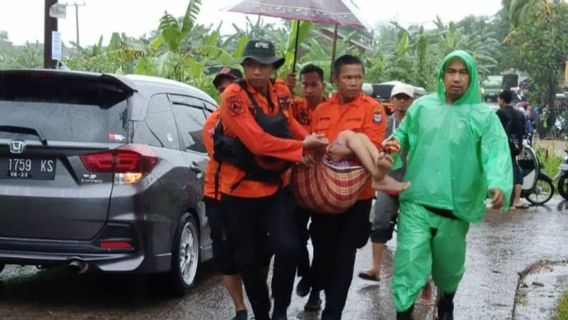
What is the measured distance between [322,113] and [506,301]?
7.93 ft

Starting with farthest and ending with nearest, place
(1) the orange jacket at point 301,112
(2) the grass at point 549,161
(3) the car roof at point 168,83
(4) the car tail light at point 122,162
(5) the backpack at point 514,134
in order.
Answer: (2) the grass at point 549,161
(5) the backpack at point 514,134
(3) the car roof at point 168,83
(1) the orange jacket at point 301,112
(4) the car tail light at point 122,162

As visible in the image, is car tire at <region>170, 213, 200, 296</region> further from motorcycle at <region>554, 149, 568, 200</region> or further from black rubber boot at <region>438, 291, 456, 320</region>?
motorcycle at <region>554, 149, 568, 200</region>

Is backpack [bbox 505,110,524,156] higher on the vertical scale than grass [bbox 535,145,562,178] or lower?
higher

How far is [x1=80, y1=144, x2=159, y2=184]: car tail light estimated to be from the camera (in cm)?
582

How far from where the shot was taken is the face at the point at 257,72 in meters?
5.21

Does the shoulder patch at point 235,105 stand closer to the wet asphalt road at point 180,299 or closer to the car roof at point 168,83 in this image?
the car roof at point 168,83

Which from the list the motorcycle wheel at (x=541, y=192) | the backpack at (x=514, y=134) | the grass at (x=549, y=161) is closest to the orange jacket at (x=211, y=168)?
the backpack at (x=514, y=134)

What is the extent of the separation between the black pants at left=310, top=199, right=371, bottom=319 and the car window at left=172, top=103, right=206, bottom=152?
5.77 ft

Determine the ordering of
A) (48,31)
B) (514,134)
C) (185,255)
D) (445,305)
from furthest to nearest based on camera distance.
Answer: (514,134), (48,31), (185,255), (445,305)

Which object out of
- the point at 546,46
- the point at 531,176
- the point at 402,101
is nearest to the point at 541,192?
the point at 531,176

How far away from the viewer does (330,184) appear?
205 inches

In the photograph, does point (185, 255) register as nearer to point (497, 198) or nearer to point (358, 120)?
point (358, 120)

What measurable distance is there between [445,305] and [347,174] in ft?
3.75

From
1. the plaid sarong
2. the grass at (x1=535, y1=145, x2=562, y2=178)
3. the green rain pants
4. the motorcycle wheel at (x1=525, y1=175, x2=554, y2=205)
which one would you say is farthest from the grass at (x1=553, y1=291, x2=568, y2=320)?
the grass at (x1=535, y1=145, x2=562, y2=178)
